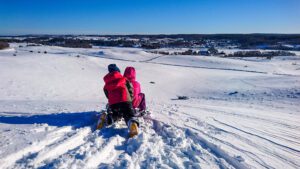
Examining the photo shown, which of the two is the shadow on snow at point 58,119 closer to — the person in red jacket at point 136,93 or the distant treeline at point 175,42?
the person in red jacket at point 136,93

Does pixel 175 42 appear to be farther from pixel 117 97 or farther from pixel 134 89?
pixel 117 97

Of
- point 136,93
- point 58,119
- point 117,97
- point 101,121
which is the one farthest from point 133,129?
point 58,119

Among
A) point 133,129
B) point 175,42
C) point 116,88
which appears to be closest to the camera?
point 133,129

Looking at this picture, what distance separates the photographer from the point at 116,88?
6.18m

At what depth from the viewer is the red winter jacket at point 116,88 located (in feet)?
20.2

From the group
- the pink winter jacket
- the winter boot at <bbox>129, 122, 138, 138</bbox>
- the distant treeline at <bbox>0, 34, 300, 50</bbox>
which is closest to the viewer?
the winter boot at <bbox>129, 122, 138, 138</bbox>

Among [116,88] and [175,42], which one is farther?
[175,42]

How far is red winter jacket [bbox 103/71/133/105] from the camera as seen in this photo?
20.2ft

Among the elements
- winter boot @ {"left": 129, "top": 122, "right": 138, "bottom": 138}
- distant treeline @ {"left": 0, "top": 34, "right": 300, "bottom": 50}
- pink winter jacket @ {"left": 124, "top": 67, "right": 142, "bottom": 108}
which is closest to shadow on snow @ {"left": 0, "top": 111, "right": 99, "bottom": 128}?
pink winter jacket @ {"left": 124, "top": 67, "right": 142, "bottom": 108}

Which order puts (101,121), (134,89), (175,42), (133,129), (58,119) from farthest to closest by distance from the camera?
(175,42) → (134,89) → (58,119) → (101,121) → (133,129)

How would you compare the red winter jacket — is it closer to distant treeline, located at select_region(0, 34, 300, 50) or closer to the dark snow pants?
the dark snow pants

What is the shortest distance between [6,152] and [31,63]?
18.7 metres

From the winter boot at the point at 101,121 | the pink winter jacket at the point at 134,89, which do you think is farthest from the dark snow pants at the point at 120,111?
the pink winter jacket at the point at 134,89

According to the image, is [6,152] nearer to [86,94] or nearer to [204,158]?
[204,158]
